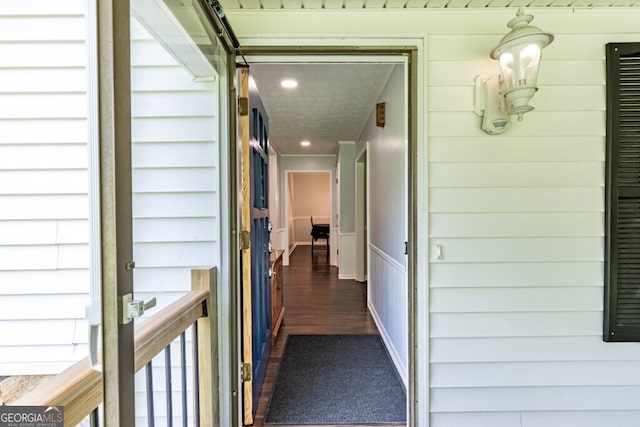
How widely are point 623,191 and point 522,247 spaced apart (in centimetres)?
61

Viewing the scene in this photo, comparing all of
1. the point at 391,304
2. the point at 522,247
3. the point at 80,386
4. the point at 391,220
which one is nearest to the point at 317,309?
the point at 391,304

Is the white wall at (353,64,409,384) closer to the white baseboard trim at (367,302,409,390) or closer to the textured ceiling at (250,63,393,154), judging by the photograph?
the white baseboard trim at (367,302,409,390)

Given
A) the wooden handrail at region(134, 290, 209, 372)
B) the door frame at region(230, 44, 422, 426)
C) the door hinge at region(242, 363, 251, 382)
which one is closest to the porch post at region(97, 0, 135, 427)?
the wooden handrail at region(134, 290, 209, 372)

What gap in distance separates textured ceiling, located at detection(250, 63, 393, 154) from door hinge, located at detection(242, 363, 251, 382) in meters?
1.91

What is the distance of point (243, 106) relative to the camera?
1736mm

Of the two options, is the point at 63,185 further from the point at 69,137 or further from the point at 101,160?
the point at 101,160

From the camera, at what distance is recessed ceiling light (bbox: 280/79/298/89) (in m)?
2.82

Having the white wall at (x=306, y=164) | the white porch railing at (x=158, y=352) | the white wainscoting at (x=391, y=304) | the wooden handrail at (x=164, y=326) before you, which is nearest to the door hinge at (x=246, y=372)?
the white porch railing at (x=158, y=352)

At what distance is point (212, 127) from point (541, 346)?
2188 mm

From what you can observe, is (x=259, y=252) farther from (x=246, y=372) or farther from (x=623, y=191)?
(x=623, y=191)

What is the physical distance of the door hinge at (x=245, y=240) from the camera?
1.74 meters

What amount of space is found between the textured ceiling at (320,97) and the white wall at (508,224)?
68cm

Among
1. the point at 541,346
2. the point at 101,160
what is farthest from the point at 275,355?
the point at 101,160

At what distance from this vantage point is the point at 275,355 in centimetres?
265
